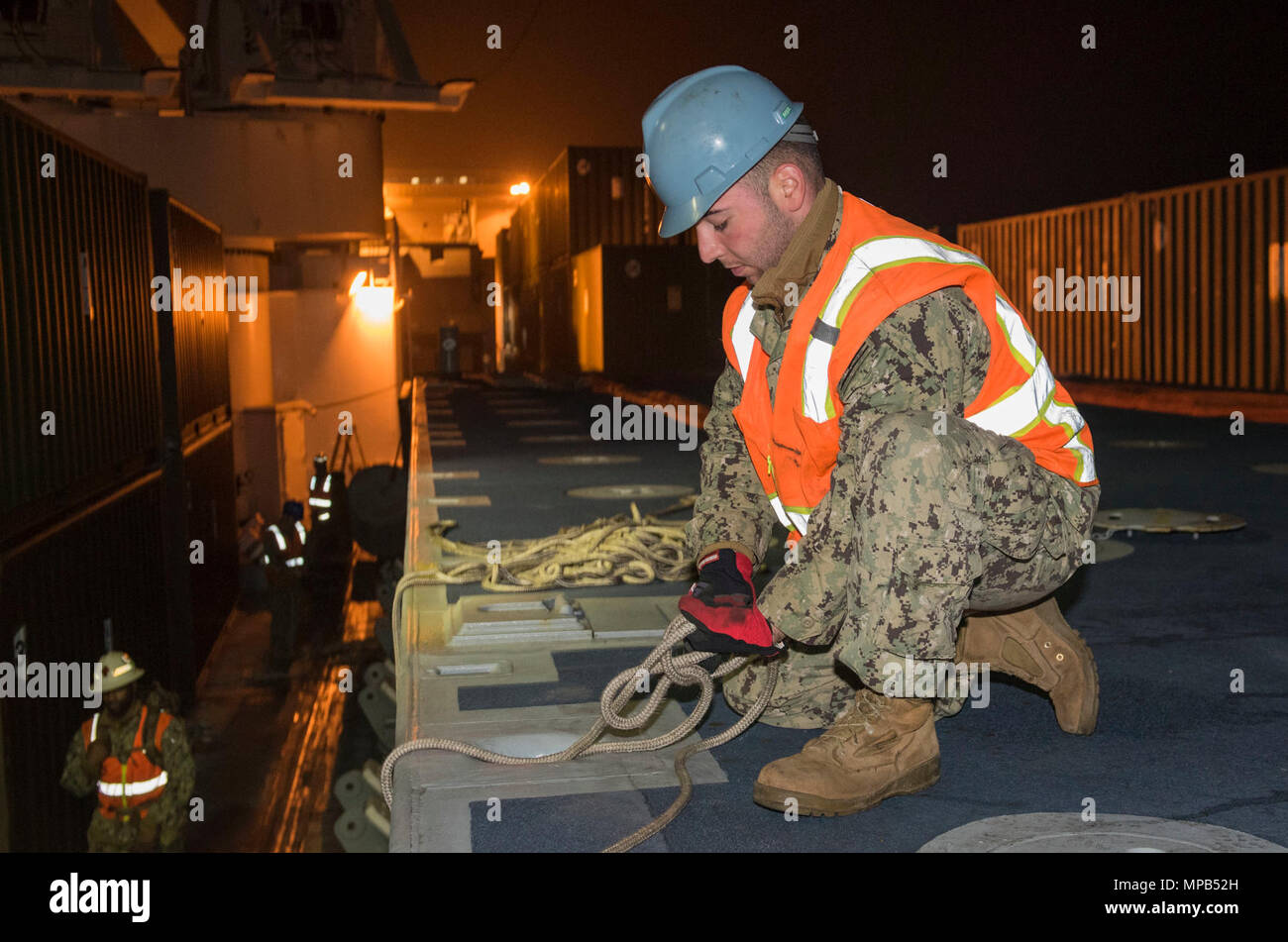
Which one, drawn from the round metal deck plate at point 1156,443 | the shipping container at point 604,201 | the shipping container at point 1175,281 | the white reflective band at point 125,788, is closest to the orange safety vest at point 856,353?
the white reflective band at point 125,788

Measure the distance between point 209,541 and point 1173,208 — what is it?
45.4ft

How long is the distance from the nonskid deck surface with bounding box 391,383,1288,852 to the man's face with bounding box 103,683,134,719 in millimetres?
2844

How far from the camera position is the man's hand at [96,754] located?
6.43m

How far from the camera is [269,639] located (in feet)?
53.2

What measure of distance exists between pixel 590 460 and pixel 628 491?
7.46 feet

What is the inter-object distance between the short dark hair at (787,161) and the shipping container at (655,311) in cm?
2099

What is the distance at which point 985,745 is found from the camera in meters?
2.75

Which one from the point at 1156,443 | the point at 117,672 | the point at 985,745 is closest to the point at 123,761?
the point at 117,672

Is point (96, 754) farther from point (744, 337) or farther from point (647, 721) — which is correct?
point (744, 337)

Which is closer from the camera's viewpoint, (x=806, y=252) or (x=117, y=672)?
(x=806, y=252)

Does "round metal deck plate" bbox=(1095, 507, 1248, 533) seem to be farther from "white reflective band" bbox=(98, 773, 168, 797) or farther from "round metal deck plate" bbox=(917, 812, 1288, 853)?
"white reflective band" bbox=(98, 773, 168, 797)

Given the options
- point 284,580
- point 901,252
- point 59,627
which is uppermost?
point 901,252

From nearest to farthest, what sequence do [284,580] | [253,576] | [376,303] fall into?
1. [284,580]
2. [253,576]
3. [376,303]
